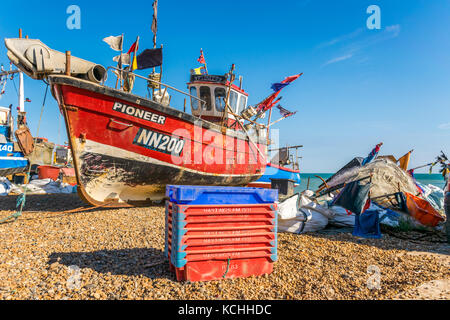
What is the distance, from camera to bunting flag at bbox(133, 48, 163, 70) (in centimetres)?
883

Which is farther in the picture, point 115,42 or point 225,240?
point 115,42

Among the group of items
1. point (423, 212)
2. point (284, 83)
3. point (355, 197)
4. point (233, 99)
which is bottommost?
point (423, 212)

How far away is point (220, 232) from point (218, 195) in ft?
1.51

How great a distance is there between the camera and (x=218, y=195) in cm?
344

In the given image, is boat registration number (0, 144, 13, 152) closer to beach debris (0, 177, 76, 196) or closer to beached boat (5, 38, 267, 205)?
beach debris (0, 177, 76, 196)

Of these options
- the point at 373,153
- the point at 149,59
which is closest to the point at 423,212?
the point at 373,153

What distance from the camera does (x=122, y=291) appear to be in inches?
117

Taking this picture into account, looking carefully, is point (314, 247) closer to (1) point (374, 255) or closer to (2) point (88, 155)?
(1) point (374, 255)

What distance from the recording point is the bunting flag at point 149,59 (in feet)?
29.0

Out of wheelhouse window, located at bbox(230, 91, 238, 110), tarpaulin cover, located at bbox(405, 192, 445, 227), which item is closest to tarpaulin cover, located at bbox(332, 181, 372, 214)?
tarpaulin cover, located at bbox(405, 192, 445, 227)

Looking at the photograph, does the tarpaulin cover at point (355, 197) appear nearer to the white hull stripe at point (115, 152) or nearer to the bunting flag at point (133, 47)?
the white hull stripe at point (115, 152)

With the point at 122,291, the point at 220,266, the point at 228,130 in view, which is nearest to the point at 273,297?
the point at 220,266

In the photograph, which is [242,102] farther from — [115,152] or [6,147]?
[6,147]

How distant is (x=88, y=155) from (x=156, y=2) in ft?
20.9
